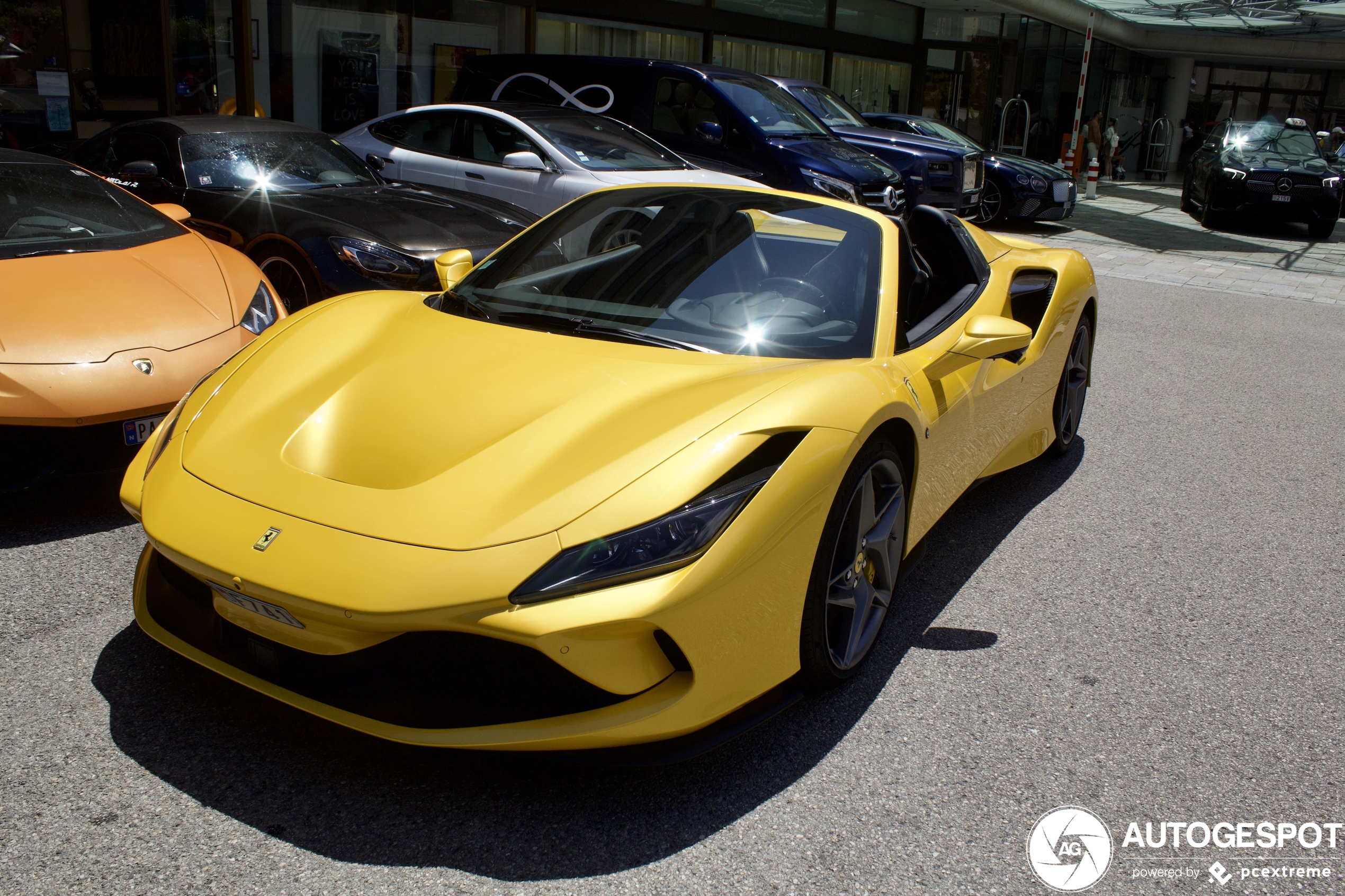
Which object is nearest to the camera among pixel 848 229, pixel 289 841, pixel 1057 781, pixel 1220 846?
pixel 289 841

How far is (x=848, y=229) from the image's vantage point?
3.34 metres

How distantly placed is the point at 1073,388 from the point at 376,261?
335cm

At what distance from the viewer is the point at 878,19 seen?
20.7m

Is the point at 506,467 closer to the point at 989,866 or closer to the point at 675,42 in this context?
the point at 989,866

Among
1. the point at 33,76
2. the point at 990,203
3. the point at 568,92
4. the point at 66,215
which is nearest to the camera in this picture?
the point at 66,215

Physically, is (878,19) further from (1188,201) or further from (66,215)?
(66,215)

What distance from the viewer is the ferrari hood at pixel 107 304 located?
3539 millimetres

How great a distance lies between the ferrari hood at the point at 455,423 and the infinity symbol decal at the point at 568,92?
7649mm

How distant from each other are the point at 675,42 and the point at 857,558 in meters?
14.8

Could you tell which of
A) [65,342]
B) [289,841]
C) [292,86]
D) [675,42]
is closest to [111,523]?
[65,342]

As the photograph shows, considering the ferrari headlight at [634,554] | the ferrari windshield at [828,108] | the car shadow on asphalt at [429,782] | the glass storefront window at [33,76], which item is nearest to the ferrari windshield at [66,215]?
the car shadow on asphalt at [429,782]

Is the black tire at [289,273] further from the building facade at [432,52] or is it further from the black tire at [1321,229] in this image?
the black tire at [1321,229]

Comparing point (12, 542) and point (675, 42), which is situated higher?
point (675, 42)

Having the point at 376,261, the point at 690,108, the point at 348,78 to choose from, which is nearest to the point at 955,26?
the point at 690,108
